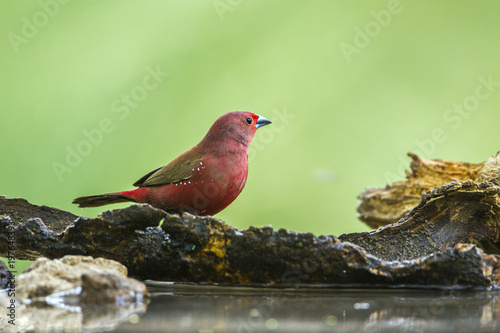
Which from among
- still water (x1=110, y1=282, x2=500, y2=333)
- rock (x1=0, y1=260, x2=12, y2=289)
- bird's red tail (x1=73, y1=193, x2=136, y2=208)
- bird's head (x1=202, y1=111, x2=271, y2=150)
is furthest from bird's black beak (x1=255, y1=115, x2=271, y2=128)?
rock (x1=0, y1=260, x2=12, y2=289)

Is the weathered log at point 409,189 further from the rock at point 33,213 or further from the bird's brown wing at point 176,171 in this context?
the rock at point 33,213

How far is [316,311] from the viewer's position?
1.61 meters

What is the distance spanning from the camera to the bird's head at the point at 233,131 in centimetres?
335

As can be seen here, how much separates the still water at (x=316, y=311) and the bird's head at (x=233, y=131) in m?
1.42

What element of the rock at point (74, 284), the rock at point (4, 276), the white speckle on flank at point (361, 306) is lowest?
the white speckle on flank at point (361, 306)

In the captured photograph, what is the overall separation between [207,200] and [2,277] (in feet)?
4.23

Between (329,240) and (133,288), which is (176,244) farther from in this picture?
(329,240)

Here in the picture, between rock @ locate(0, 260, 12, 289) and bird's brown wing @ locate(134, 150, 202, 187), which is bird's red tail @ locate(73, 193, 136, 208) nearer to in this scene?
bird's brown wing @ locate(134, 150, 202, 187)

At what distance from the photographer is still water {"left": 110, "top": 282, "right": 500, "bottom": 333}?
1.39 metres

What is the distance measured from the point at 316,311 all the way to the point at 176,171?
1.85 metres

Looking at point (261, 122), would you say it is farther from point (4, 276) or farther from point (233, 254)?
point (4, 276)

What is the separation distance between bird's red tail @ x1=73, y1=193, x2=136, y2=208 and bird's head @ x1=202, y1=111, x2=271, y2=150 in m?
0.68

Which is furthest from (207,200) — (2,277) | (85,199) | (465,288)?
(465,288)

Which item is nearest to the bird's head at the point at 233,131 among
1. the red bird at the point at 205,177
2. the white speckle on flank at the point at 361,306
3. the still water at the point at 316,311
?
the red bird at the point at 205,177
